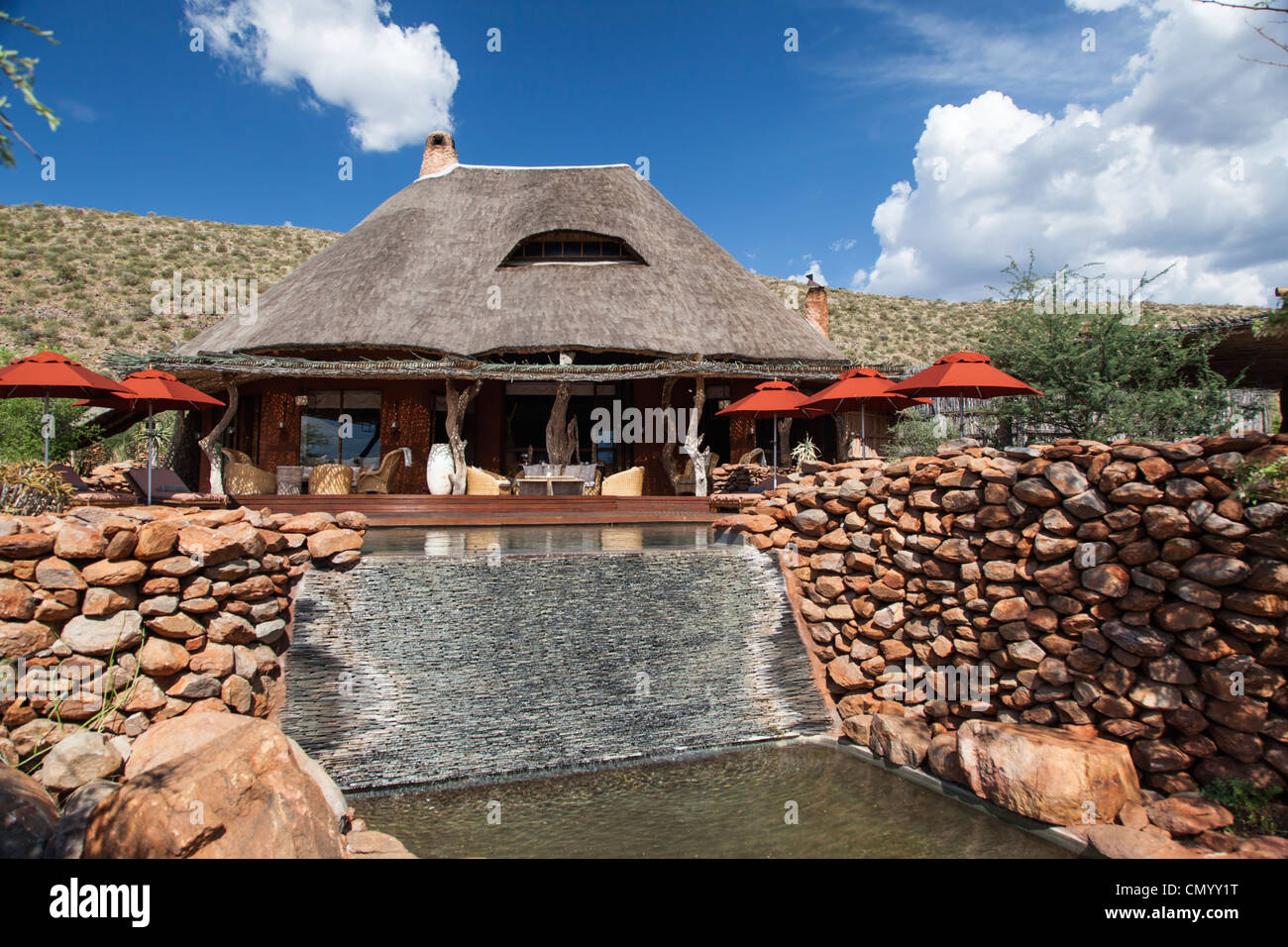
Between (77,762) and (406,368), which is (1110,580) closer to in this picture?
(77,762)

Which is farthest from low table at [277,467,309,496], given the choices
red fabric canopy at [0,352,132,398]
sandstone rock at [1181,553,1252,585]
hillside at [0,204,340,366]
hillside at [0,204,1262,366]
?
hillside at [0,204,1262,366]

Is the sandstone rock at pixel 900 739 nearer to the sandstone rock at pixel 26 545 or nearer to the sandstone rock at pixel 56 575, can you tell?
the sandstone rock at pixel 56 575

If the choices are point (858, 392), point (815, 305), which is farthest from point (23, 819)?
point (815, 305)

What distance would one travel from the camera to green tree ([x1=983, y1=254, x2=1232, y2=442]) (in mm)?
10328

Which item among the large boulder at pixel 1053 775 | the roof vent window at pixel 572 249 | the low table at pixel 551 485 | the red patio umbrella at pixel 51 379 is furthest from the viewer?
the roof vent window at pixel 572 249

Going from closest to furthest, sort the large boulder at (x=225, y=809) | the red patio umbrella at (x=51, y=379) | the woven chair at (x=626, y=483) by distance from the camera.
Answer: the large boulder at (x=225, y=809), the red patio umbrella at (x=51, y=379), the woven chair at (x=626, y=483)

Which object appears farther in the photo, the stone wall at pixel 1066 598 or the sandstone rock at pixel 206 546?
the sandstone rock at pixel 206 546

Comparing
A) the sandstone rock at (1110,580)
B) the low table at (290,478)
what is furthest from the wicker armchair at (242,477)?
the sandstone rock at (1110,580)

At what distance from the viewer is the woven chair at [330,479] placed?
13391 millimetres

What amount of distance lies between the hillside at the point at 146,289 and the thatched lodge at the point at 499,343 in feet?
47.1
